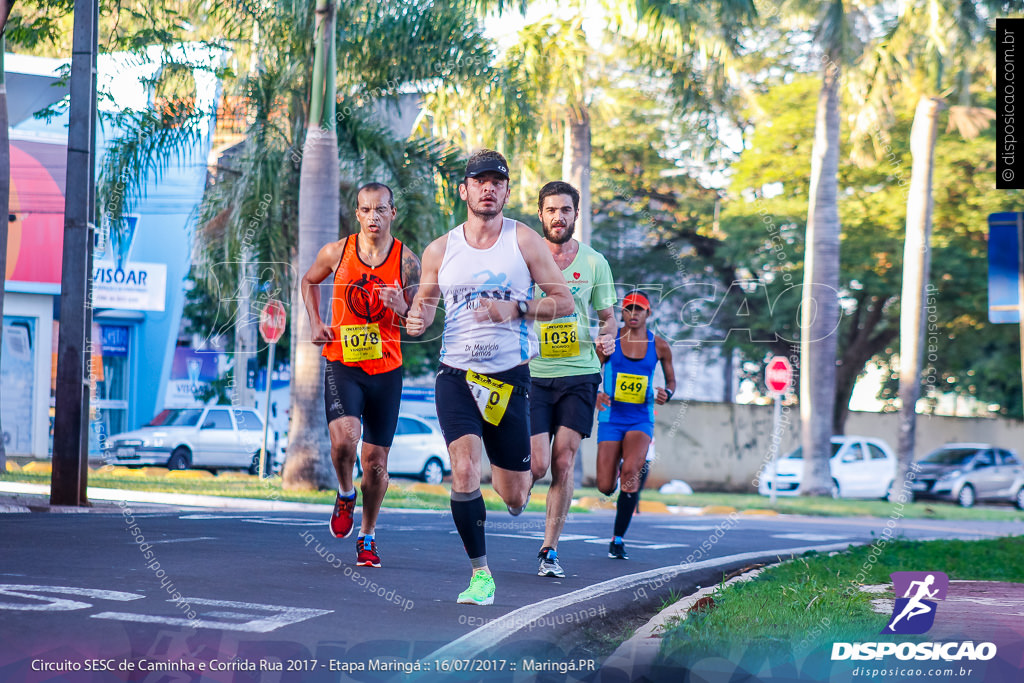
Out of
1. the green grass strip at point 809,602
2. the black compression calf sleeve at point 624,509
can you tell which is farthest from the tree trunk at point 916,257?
the black compression calf sleeve at point 624,509

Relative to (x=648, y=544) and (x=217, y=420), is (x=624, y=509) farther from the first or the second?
(x=217, y=420)

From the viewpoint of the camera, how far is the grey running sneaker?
310 inches

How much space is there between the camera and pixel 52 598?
5.76 m

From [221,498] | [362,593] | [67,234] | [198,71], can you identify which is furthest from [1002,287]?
[198,71]

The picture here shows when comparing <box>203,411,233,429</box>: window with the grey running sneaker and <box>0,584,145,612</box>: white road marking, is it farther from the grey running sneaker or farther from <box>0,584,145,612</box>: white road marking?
<box>0,584,145,612</box>: white road marking

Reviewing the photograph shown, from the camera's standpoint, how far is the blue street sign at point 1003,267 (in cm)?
908

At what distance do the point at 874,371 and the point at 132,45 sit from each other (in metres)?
29.9

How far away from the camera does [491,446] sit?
6324mm

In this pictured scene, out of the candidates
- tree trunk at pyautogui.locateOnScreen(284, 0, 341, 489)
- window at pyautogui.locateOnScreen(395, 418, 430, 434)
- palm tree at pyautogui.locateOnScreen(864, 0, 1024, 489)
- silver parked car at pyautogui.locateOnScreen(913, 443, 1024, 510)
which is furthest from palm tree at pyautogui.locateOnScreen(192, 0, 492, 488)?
silver parked car at pyautogui.locateOnScreen(913, 443, 1024, 510)

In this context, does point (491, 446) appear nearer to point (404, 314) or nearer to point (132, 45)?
point (404, 314)

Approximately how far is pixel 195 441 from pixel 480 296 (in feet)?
67.2

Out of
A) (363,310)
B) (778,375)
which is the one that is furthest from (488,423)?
(778,375)

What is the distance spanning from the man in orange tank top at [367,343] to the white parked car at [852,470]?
21.7 metres

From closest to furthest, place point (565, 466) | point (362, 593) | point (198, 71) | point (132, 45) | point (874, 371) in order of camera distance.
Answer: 1. point (362, 593)
2. point (565, 466)
3. point (132, 45)
4. point (198, 71)
5. point (874, 371)
